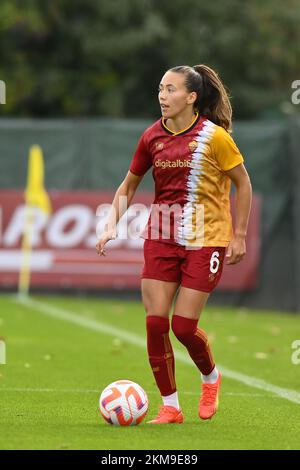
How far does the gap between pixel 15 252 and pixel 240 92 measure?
46.1 feet

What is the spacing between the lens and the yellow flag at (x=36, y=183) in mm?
20359

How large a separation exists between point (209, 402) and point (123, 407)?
25.8 inches

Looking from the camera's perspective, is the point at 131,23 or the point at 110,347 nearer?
the point at 110,347

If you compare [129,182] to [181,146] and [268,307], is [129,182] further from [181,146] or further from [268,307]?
[268,307]

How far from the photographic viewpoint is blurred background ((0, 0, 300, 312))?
20078mm

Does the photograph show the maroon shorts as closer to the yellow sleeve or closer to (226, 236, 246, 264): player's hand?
(226, 236, 246, 264): player's hand

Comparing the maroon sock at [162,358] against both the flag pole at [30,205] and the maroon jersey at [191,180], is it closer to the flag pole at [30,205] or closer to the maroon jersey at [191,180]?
the maroon jersey at [191,180]

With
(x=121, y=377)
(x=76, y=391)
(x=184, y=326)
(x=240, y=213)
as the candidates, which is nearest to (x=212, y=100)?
(x=240, y=213)

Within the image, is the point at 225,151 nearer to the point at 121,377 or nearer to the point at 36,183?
the point at 121,377

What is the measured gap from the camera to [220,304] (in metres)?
20.3

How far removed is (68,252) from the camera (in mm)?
20234

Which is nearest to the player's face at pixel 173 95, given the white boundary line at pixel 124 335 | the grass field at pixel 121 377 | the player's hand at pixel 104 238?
the player's hand at pixel 104 238

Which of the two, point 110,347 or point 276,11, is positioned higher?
point 276,11

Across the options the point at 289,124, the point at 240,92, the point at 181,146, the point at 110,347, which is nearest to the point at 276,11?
the point at 240,92
